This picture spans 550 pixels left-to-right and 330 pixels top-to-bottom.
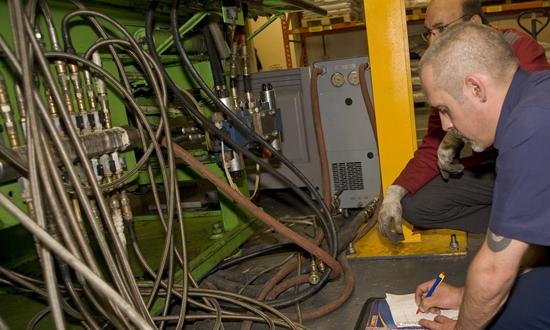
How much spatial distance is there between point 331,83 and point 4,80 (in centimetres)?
163

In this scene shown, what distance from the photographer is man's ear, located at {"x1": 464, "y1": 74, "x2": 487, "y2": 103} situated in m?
1.04

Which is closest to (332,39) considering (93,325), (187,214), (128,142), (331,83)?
(331,83)

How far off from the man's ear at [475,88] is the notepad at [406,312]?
625 mm

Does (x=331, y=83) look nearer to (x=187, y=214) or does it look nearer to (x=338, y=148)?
(x=338, y=148)

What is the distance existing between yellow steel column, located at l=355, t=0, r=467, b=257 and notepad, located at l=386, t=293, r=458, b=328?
483mm

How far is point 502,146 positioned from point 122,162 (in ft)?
3.46

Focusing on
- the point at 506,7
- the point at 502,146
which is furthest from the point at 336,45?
the point at 502,146

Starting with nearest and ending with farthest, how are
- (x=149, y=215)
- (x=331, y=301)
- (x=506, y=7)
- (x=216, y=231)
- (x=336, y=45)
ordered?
(x=331, y=301), (x=216, y=231), (x=149, y=215), (x=506, y=7), (x=336, y=45)

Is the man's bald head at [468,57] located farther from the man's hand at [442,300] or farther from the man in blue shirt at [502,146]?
the man's hand at [442,300]

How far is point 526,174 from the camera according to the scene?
91cm

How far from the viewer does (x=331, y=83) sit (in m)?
2.45

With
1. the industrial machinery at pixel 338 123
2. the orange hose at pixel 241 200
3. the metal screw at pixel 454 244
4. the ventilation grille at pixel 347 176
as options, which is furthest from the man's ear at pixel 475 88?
the ventilation grille at pixel 347 176

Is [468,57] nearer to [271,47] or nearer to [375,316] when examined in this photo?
[375,316]


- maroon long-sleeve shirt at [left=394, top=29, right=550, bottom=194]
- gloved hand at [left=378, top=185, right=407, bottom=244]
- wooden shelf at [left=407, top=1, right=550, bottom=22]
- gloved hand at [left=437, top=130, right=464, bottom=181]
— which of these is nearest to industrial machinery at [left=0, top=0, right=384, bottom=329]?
gloved hand at [left=378, top=185, right=407, bottom=244]
